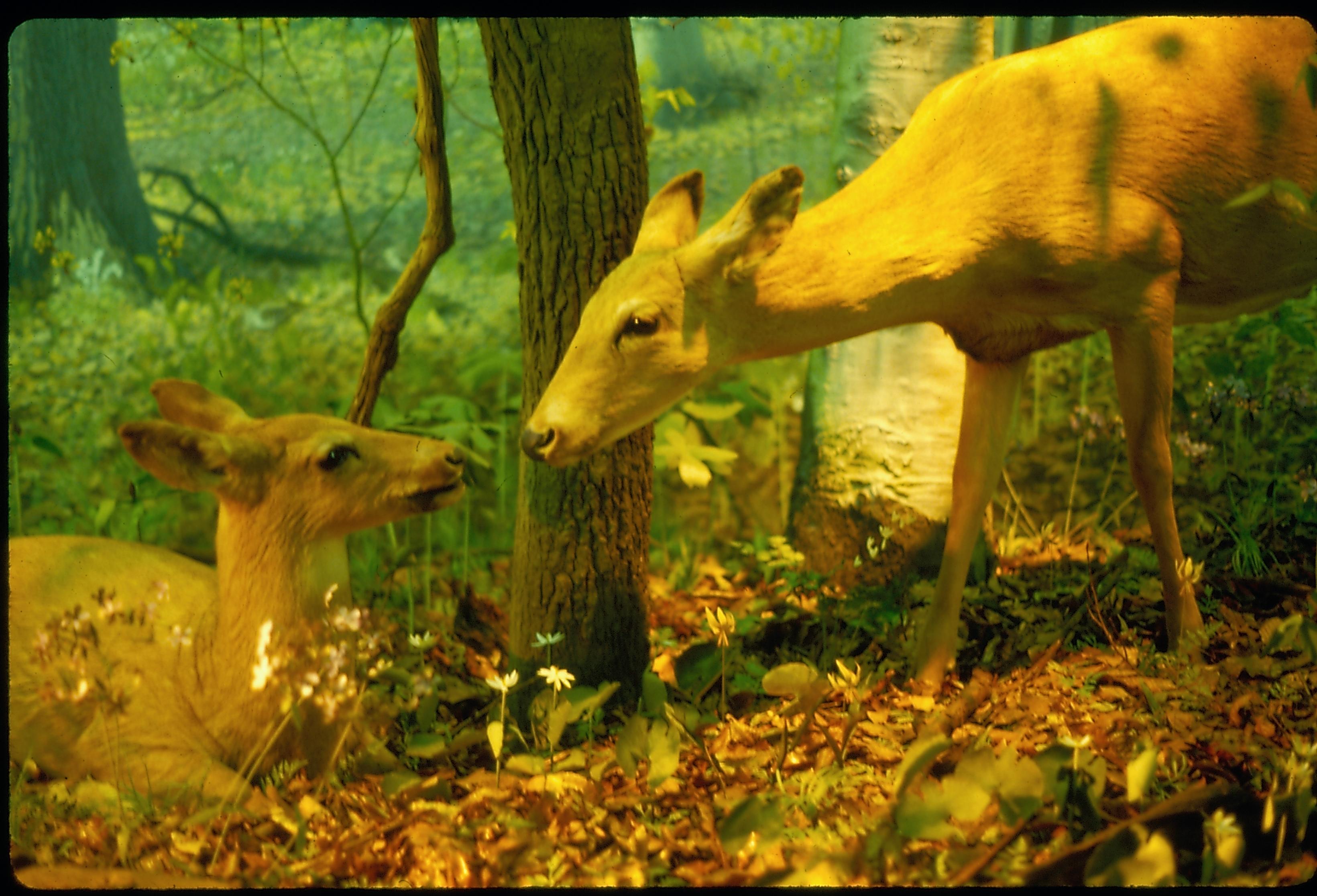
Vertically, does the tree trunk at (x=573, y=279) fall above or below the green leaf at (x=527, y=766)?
above

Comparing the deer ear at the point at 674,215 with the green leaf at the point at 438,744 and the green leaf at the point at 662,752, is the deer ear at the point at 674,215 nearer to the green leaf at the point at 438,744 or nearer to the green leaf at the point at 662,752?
the green leaf at the point at 662,752

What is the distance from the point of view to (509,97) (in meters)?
3.17

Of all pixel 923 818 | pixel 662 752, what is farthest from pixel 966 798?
pixel 662 752

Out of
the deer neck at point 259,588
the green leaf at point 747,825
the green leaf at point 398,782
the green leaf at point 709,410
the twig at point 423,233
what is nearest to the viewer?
the green leaf at point 747,825

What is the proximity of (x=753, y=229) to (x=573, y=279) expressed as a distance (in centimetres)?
74

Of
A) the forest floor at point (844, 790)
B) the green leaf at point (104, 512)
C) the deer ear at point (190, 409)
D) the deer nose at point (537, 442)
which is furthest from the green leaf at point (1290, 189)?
the green leaf at point (104, 512)

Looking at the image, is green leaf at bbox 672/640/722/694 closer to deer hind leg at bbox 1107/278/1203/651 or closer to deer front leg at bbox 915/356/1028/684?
deer front leg at bbox 915/356/1028/684

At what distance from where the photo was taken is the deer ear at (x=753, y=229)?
2.62 metres

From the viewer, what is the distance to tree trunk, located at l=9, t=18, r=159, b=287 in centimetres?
368

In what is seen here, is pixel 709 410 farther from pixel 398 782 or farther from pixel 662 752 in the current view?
pixel 398 782

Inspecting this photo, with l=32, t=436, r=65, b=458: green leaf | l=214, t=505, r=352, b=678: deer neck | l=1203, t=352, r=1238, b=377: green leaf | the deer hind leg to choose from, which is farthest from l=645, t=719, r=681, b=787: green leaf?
l=1203, t=352, r=1238, b=377: green leaf

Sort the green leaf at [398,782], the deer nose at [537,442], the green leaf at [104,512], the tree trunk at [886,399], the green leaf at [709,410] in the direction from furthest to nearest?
1. the green leaf at [709,410]
2. the tree trunk at [886,399]
3. the green leaf at [104,512]
4. the green leaf at [398,782]
5. the deer nose at [537,442]

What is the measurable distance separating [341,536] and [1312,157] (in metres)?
3.09

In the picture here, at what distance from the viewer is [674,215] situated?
2953 millimetres
